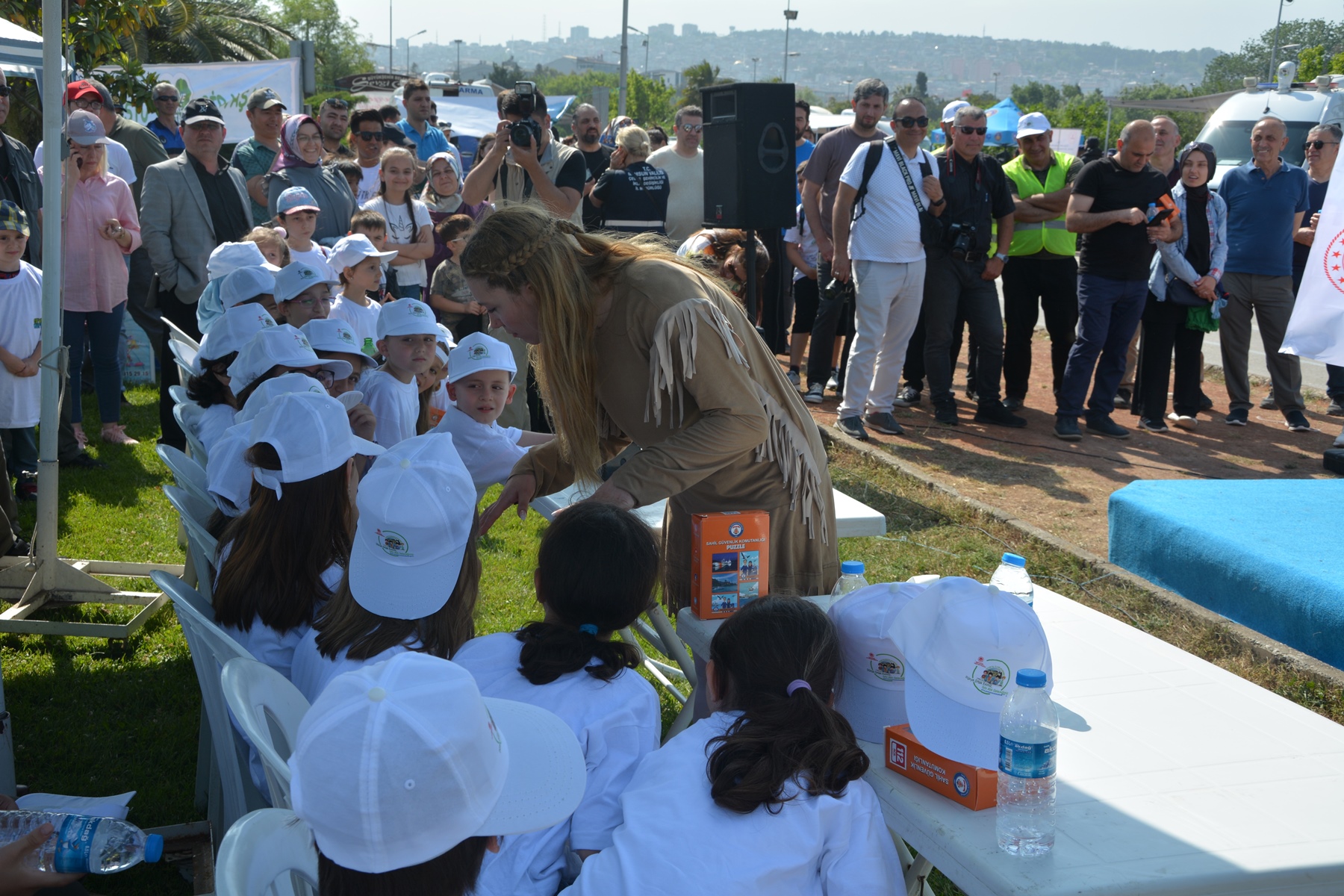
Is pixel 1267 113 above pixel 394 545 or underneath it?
above

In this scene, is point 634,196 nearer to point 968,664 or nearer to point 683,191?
point 683,191

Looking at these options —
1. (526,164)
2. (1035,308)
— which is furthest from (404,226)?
(1035,308)

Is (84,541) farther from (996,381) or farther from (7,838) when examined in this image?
(996,381)

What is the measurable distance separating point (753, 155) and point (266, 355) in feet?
14.1

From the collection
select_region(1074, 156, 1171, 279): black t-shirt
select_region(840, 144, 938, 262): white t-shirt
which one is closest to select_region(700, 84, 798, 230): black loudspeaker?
select_region(840, 144, 938, 262): white t-shirt

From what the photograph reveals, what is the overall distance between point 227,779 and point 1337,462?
6.50 m

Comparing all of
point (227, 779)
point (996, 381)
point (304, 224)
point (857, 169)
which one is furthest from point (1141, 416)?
point (227, 779)

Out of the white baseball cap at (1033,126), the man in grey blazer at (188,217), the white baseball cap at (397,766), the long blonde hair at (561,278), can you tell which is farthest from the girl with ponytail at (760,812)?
the white baseball cap at (1033,126)

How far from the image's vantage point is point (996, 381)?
7.54m

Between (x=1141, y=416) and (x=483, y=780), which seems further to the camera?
(x=1141, y=416)

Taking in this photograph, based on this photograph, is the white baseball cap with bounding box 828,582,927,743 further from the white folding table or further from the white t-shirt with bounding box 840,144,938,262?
the white t-shirt with bounding box 840,144,938,262

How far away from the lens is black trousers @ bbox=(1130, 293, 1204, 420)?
737 cm

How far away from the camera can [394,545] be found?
7.27ft

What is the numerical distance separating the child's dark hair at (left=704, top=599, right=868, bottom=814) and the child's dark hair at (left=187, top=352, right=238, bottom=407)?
2.66 meters
